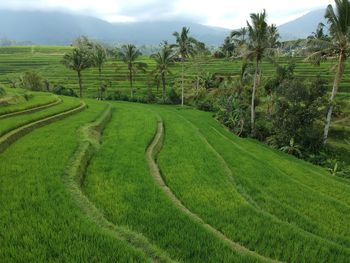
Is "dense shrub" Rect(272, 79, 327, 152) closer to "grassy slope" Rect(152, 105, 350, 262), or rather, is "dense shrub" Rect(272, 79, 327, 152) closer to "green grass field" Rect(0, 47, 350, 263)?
"green grass field" Rect(0, 47, 350, 263)

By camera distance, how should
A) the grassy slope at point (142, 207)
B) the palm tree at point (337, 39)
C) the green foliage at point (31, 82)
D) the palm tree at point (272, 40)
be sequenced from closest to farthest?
the grassy slope at point (142, 207) < the palm tree at point (337, 39) < the palm tree at point (272, 40) < the green foliage at point (31, 82)

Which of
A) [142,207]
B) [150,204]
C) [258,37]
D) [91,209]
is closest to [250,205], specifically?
[150,204]

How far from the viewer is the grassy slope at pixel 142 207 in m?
6.29

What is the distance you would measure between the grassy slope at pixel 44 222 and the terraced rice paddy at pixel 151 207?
23 mm

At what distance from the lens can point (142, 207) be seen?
8133mm

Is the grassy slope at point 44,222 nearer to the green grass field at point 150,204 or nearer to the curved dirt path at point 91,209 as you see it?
the green grass field at point 150,204

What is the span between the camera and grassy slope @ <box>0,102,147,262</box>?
5496 millimetres

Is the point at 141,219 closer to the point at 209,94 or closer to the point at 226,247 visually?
the point at 226,247

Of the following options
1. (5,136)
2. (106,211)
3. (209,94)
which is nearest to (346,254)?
(106,211)

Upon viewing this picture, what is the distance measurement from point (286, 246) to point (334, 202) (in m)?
5.48

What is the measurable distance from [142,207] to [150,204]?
0.23 meters

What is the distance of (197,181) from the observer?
35.7 ft

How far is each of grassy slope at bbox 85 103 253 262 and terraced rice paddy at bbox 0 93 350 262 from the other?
0.08ft

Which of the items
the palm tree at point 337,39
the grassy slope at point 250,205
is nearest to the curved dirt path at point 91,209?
the grassy slope at point 250,205
